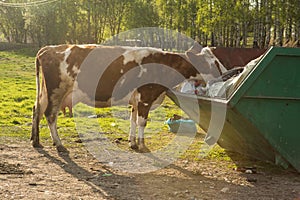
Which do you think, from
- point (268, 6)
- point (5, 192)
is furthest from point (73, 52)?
point (268, 6)

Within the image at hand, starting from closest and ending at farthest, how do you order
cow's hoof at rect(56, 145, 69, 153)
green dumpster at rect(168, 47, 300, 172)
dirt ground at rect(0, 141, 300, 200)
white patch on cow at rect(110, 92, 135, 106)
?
dirt ground at rect(0, 141, 300, 200) < green dumpster at rect(168, 47, 300, 172) < cow's hoof at rect(56, 145, 69, 153) < white patch on cow at rect(110, 92, 135, 106)

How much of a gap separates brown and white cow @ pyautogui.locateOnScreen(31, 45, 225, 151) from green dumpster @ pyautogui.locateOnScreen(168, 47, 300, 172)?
7.59ft

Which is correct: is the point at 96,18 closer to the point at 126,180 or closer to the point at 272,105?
the point at 126,180

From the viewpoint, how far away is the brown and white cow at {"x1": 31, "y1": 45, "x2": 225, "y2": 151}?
816 cm

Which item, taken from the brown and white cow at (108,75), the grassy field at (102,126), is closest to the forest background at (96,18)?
the grassy field at (102,126)

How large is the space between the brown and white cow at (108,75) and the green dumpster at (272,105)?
7.59 ft

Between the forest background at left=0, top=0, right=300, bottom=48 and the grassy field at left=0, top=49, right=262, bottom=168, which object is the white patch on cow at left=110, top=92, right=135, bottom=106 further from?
the forest background at left=0, top=0, right=300, bottom=48

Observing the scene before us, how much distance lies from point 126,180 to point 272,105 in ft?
7.25

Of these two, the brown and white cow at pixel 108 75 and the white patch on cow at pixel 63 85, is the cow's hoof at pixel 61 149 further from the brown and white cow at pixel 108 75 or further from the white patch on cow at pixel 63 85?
the white patch on cow at pixel 63 85

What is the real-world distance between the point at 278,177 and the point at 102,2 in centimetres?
5309

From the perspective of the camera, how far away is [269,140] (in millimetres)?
6121

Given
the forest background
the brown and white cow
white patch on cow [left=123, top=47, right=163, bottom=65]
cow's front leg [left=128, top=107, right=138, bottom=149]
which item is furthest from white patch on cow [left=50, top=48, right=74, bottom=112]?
the forest background

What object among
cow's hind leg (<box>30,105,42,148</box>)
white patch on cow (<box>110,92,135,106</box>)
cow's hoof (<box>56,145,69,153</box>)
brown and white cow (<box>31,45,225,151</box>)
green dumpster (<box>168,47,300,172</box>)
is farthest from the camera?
white patch on cow (<box>110,92,135,106</box>)

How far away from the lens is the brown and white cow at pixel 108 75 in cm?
816
